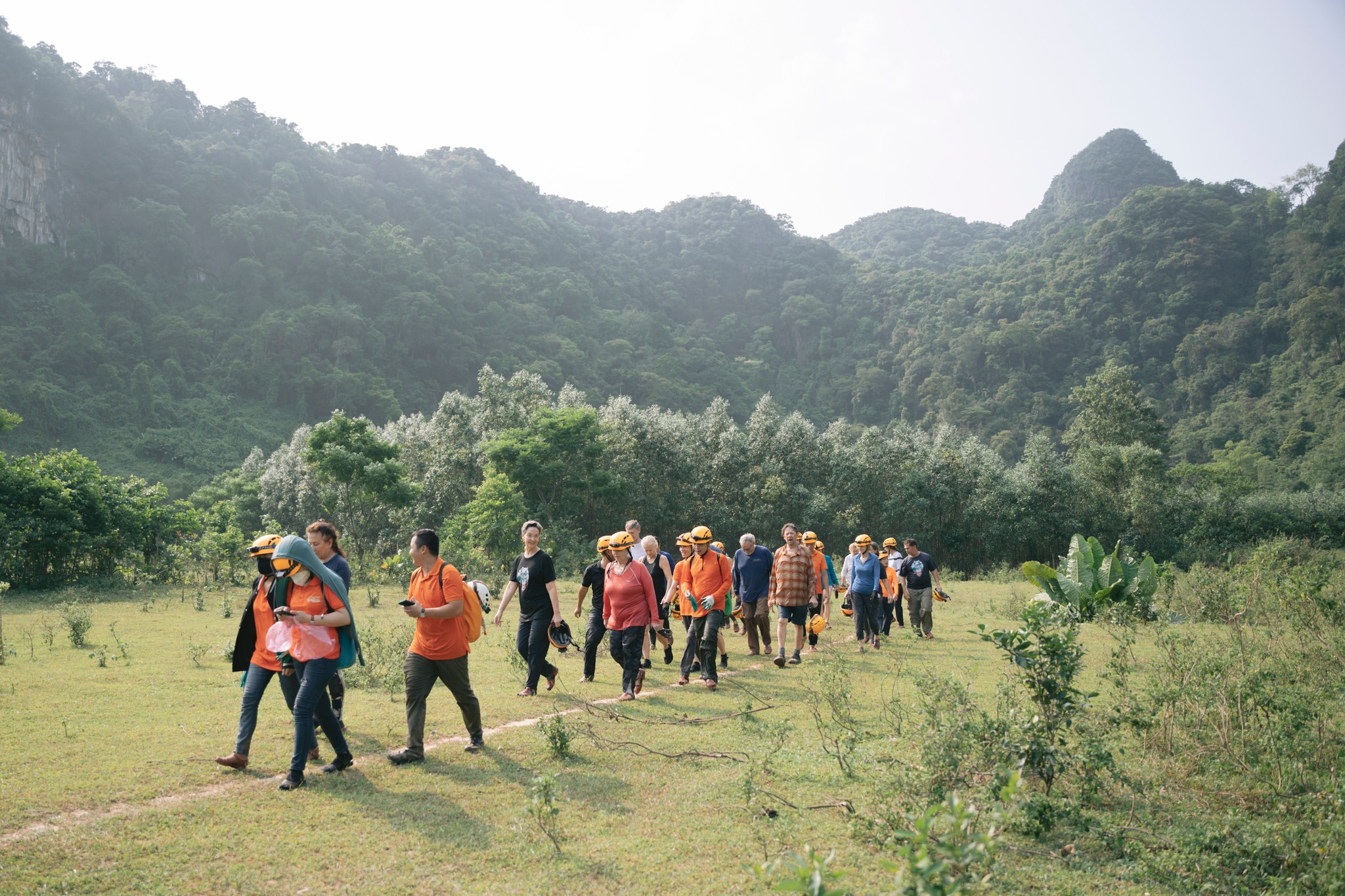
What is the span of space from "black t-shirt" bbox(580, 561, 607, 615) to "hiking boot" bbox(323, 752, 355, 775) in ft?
Answer: 12.5

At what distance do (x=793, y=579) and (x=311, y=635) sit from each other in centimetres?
631

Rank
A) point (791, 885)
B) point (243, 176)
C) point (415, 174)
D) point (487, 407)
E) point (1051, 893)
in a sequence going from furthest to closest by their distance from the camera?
point (415, 174) → point (243, 176) → point (487, 407) → point (1051, 893) → point (791, 885)

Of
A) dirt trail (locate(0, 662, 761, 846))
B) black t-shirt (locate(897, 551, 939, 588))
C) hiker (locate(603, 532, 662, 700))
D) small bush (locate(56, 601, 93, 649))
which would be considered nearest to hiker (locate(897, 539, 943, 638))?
black t-shirt (locate(897, 551, 939, 588))

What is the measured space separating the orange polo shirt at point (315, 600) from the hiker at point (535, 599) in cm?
240

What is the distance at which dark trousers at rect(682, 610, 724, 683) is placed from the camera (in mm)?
9320

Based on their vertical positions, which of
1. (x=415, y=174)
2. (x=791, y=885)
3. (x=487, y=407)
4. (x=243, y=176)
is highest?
(x=415, y=174)

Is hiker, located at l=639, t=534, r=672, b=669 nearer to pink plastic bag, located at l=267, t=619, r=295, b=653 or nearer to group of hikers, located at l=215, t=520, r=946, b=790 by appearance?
group of hikers, located at l=215, t=520, r=946, b=790

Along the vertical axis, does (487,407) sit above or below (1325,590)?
above

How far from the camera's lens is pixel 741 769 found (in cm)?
600

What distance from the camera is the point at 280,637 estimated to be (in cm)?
564

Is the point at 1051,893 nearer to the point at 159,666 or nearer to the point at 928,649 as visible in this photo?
the point at 928,649

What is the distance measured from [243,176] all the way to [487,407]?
61.3 m

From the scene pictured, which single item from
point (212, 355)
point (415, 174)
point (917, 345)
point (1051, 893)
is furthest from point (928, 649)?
point (415, 174)

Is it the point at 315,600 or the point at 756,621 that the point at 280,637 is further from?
the point at 756,621
